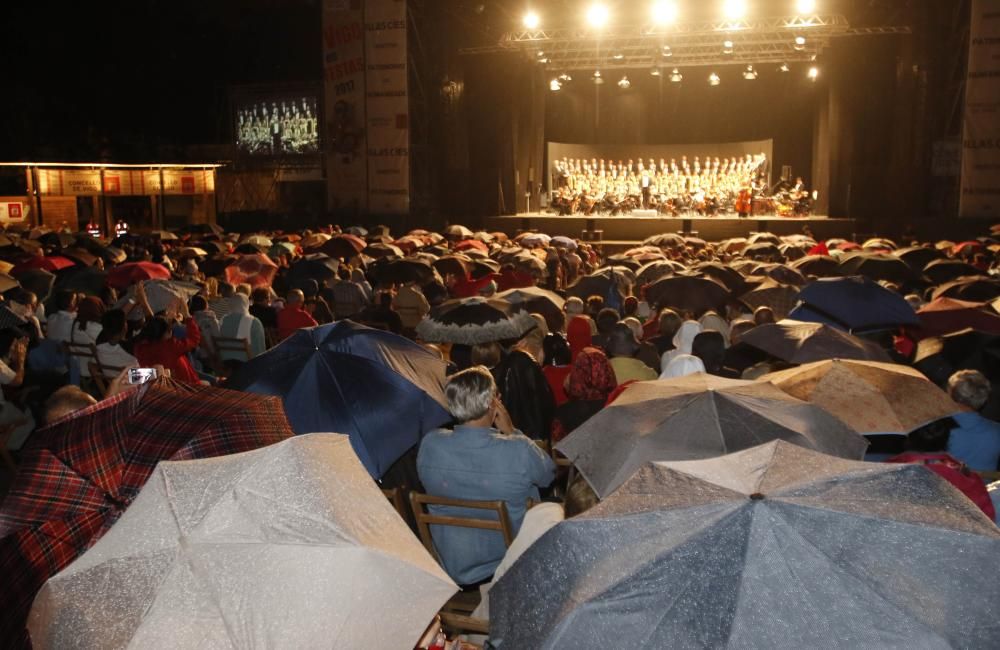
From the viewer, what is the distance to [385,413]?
15.2 feet

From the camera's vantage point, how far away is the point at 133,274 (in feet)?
33.9

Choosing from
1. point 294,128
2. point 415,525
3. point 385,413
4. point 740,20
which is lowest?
point 415,525

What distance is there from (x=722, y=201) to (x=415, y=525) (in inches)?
920

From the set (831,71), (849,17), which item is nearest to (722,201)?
(831,71)

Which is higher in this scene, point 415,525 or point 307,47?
point 307,47

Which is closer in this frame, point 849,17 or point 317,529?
point 317,529

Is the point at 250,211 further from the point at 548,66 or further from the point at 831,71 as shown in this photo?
the point at 831,71

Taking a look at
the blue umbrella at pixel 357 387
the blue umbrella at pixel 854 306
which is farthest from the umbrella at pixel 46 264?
the blue umbrella at pixel 854 306

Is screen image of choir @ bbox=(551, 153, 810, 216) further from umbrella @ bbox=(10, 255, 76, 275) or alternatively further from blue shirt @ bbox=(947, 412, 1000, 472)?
blue shirt @ bbox=(947, 412, 1000, 472)

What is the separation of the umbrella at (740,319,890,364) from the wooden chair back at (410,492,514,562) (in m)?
2.48

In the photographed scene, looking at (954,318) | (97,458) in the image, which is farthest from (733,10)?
(97,458)

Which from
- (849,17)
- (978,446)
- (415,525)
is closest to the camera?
(415,525)

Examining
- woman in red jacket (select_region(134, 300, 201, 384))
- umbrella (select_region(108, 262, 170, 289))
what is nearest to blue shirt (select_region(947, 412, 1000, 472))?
woman in red jacket (select_region(134, 300, 201, 384))

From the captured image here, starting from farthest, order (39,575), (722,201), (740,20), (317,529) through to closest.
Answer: (722,201), (740,20), (39,575), (317,529)
